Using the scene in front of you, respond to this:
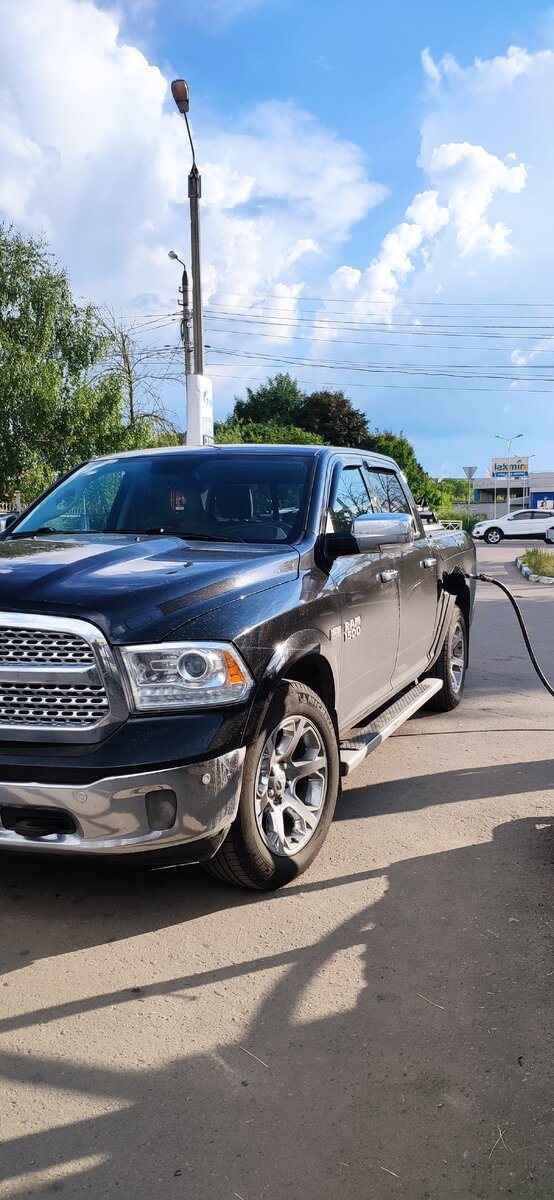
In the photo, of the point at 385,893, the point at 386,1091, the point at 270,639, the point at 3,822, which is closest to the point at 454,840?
the point at 385,893

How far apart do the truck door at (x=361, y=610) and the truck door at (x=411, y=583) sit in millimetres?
161

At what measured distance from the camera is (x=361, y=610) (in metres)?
4.20

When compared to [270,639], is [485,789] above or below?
below

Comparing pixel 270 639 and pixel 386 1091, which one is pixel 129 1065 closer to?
pixel 386 1091

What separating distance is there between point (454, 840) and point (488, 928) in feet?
2.83

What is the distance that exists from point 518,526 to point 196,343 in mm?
26193

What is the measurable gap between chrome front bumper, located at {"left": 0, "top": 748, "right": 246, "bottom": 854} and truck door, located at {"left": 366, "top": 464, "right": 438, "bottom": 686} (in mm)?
2233

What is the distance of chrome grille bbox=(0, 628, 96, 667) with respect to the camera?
2871 millimetres

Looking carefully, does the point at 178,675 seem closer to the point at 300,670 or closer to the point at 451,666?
the point at 300,670

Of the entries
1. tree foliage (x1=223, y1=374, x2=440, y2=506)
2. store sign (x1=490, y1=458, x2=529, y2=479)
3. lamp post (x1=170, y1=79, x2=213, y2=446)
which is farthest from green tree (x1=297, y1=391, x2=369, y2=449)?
lamp post (x1=170, y1=79, x2=213, y2=446)

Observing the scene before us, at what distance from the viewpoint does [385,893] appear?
11.4 feet

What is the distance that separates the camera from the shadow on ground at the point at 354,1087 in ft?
6.64

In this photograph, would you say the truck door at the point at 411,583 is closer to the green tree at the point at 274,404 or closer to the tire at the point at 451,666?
the tire at the point at 451,666

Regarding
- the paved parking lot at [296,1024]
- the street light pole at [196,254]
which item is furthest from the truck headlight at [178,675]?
the street light pole at [196,254]
